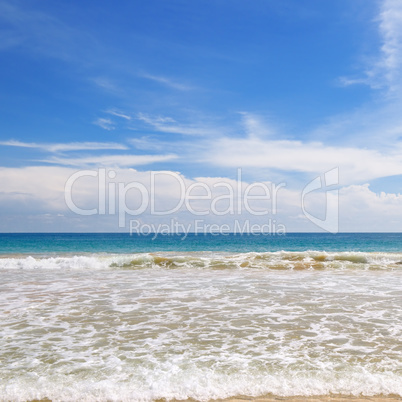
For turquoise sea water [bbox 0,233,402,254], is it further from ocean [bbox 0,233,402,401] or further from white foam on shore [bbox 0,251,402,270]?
ocean [bbox 0,233,402,401]

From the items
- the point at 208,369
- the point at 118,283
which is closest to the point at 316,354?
the point at 208,369

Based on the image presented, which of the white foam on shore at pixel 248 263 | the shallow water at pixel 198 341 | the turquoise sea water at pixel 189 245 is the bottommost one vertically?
the turquoise sea water at pixel 189 245

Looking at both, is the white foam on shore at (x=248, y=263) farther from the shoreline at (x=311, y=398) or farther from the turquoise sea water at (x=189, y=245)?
the turquoise sea water at (x=189, y=245)

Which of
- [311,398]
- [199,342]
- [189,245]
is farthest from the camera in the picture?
[189,245]

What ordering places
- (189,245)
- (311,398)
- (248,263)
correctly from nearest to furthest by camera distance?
(311,398)
(248,263)
(189,245)

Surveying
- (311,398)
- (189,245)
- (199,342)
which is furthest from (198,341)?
(189,245)

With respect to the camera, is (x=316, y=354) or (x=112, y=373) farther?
(x=316, y=354)

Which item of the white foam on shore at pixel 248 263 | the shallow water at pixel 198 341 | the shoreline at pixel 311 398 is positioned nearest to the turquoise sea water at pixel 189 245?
the white foam on shore at pixel 248 263

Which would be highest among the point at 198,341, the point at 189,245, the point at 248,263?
the point at 198,341

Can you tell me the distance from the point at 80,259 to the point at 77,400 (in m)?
20.5

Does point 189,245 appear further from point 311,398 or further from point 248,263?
point 311,398

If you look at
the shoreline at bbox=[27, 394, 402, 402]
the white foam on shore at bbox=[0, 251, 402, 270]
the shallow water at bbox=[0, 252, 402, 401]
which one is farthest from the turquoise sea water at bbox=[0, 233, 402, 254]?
the shoreline at bbox=[27, 394, 402, 402]

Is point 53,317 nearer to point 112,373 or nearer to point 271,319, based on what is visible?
point 112,373

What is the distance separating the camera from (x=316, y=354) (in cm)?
574
